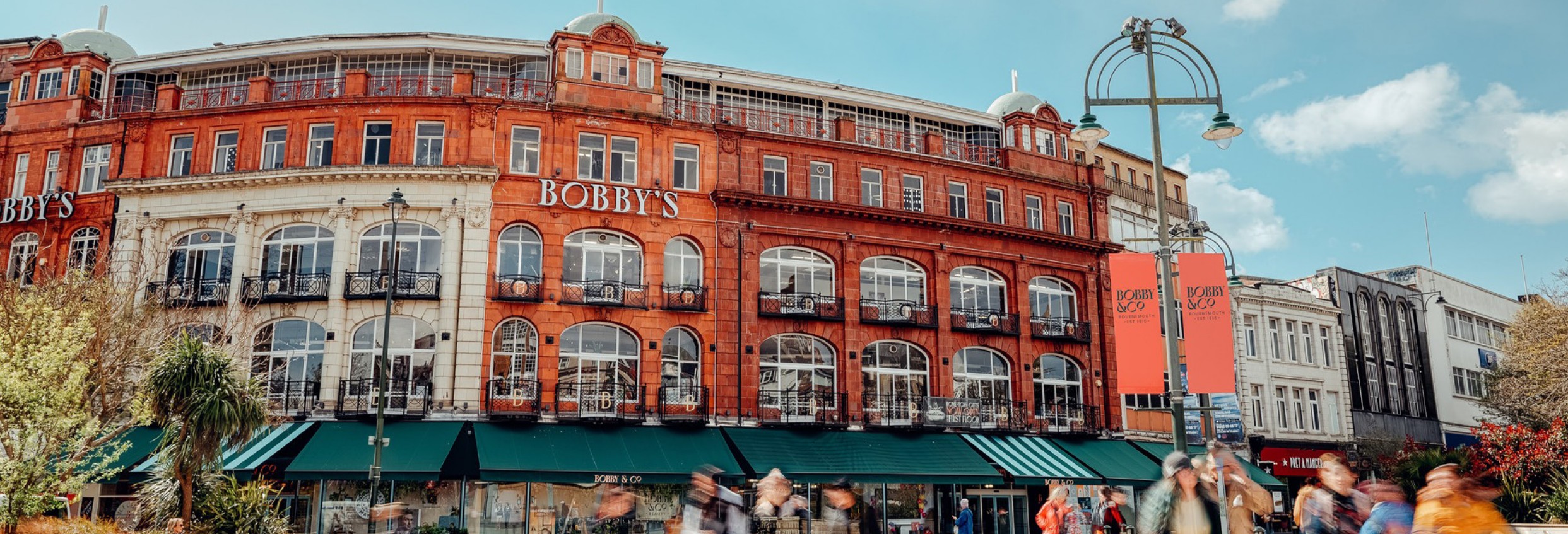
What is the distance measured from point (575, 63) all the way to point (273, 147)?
9.64m

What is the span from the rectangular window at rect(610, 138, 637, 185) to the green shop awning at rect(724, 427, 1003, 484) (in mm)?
8458

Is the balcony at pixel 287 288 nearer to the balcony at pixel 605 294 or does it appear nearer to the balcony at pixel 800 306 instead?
the balcony at pixel 605 294

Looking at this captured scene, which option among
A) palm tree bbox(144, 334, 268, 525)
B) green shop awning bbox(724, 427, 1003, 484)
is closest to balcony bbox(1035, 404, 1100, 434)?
green shop awning bbox(724, 427, 1003, 484)

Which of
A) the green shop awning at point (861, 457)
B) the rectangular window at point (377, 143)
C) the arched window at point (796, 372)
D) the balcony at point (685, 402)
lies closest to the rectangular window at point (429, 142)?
the rectangular window at point (377, 143)

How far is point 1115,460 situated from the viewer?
3678 cm

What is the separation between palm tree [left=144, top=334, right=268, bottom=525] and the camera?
72.9ft

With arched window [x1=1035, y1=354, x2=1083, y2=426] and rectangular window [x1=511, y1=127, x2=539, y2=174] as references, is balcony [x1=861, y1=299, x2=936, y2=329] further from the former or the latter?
rectangular window [x1=511, y1=127, x2=539, y2=174]

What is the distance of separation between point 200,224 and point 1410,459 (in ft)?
138

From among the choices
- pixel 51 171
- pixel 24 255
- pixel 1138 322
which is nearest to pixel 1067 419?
pixel 1138 322

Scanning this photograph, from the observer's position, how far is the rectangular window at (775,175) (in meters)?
35.6

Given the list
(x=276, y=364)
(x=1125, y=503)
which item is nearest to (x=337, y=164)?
(x=276, y=364)

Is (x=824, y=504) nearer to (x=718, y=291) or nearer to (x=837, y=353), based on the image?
(x=837, y=353)

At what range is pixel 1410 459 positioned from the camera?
3922 centimetres

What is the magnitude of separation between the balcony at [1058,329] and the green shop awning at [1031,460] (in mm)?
4046
